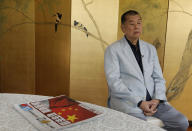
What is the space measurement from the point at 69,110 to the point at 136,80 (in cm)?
96

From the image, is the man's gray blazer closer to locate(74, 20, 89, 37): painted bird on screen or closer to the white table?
the white table

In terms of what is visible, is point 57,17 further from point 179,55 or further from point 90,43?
point 179,55

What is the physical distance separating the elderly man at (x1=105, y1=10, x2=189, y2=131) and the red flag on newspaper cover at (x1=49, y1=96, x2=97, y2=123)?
0.73m

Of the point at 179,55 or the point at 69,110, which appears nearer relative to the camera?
the point at 69,110

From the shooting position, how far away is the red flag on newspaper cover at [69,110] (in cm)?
83

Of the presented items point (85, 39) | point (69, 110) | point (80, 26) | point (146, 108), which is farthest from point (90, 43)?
point (69, 110)

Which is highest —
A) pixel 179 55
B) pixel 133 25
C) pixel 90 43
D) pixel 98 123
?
pixel 133 25

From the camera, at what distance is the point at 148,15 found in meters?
2.76

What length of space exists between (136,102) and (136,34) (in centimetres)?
61

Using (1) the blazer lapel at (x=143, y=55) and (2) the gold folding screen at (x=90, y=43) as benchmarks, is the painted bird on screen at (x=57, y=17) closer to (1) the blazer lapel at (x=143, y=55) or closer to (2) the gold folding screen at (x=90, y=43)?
(2) the gold folding screen at (x=90, y=43)

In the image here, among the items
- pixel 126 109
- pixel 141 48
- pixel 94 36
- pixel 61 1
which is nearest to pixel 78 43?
pixel 94 36

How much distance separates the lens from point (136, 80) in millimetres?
1723

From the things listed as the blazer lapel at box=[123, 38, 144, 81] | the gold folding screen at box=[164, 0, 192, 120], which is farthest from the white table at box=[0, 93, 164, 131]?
the gold folding screen at box=[164, 0, 192, 120]

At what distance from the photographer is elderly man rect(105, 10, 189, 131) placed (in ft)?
5.21
